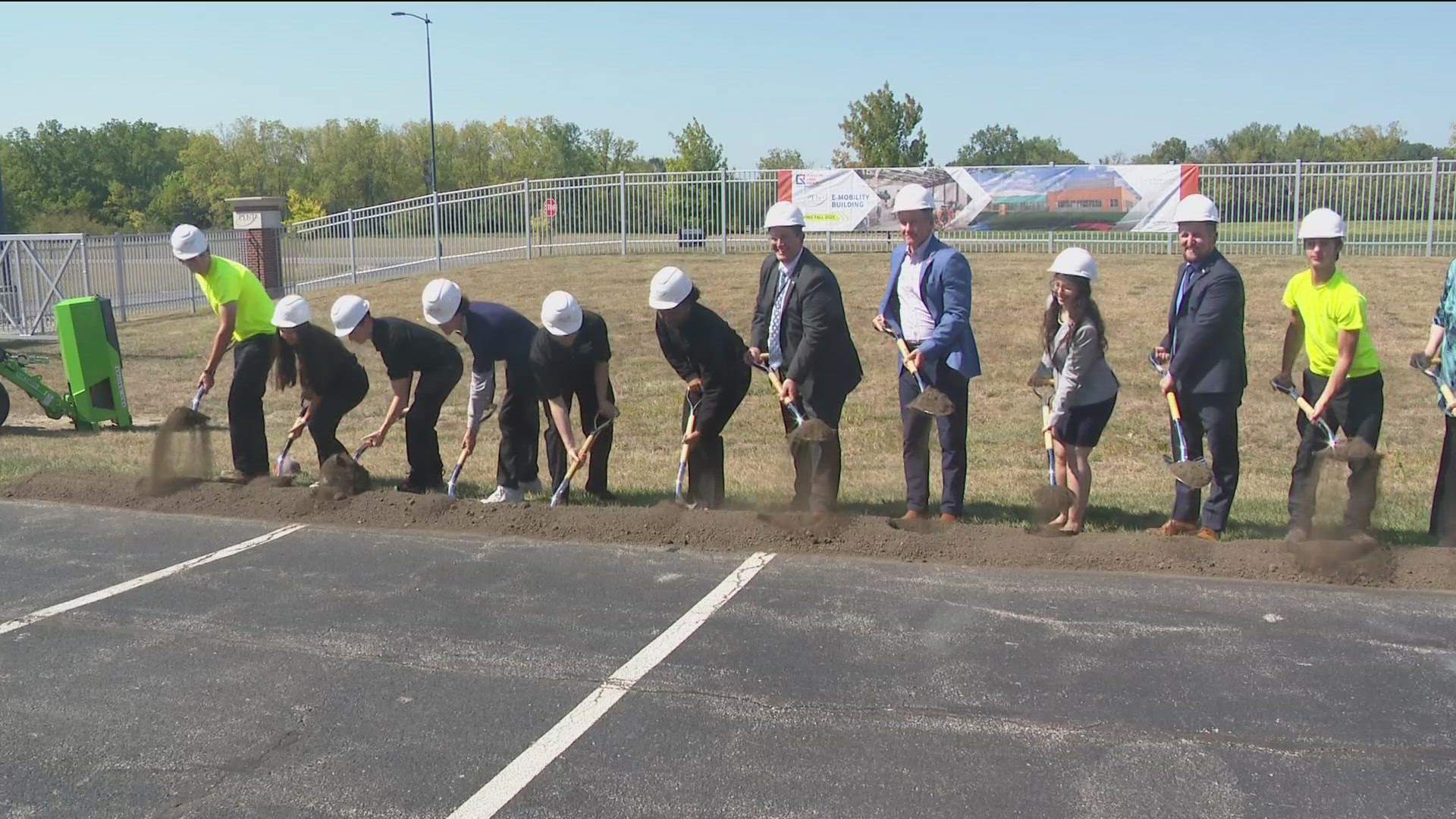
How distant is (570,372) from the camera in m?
A: 7.21

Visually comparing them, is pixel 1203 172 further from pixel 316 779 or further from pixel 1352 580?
pixel 316 779

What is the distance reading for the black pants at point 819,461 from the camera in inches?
270

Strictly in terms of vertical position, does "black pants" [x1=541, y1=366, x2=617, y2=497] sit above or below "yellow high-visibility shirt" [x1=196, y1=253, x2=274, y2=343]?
below

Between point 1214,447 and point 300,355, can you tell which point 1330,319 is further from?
point 300,355

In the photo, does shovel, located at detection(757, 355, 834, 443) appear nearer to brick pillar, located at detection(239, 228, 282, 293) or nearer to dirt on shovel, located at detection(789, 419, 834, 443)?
dirt on shovel, located at detection(789, 419, 834, 443)

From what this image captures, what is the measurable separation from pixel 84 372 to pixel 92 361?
14cm

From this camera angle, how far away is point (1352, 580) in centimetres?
576

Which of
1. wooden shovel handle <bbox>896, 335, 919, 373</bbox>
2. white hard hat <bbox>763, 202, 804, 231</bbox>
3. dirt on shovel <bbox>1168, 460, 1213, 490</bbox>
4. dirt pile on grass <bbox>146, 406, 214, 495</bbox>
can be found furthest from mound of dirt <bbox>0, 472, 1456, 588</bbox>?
white hard hat <bbox>763, 202, 804, 231</bbox>

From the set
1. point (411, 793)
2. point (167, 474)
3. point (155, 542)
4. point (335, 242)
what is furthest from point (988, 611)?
point (335, 242)

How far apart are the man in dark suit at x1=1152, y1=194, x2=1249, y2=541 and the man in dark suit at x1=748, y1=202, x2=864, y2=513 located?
1.77 m

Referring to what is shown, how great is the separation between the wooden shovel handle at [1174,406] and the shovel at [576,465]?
3245mm

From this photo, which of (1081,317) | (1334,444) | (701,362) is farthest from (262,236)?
(1334,444)

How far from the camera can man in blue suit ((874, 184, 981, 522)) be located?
257 inches

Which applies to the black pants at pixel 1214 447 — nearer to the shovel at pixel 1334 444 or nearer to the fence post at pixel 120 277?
the shovel at pixel 1334 444
